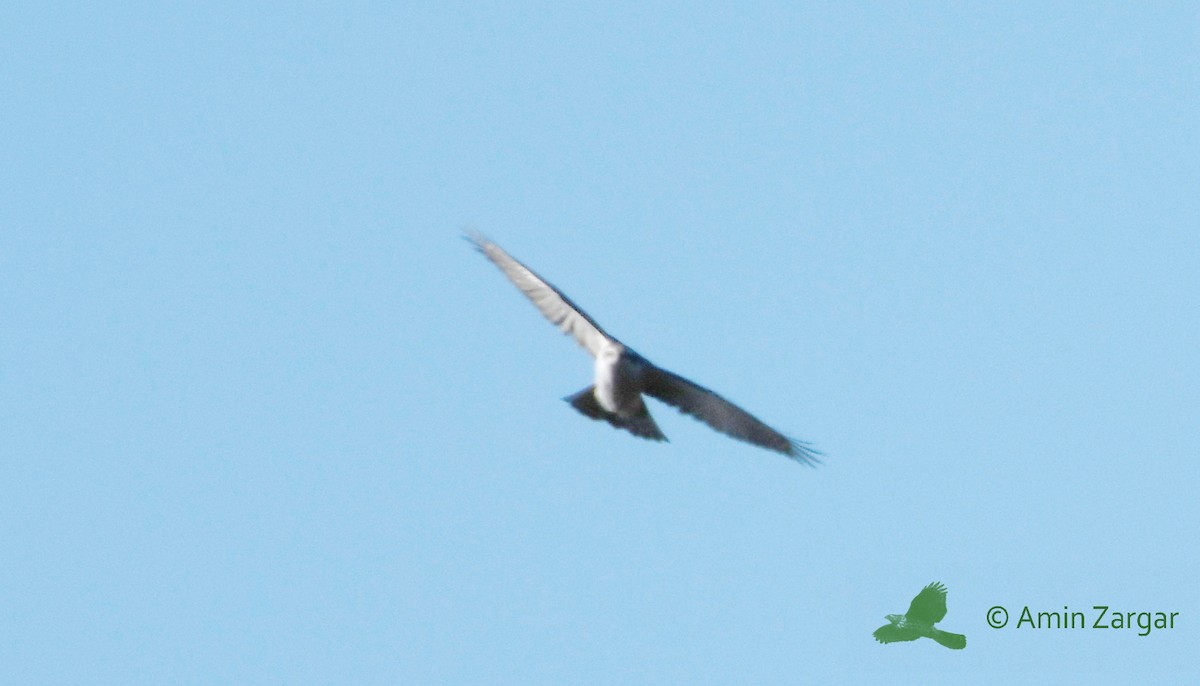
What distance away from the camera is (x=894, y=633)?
15086mm

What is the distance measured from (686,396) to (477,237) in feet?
7.49

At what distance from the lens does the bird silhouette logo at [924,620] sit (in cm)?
1502

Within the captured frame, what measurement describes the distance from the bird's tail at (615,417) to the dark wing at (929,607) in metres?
2.77

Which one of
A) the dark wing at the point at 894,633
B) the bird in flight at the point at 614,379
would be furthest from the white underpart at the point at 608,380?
the dark wing at the point at 894,633

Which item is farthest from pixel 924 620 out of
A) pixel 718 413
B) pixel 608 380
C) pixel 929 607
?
pixel 608 380

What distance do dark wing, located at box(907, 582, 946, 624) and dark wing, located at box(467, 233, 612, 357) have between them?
3611 mm

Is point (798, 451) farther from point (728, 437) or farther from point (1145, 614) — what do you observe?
point (1145, 614)

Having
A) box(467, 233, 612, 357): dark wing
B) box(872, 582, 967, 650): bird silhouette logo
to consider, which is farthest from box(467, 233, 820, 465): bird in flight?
box(872, 582, 967, 650): bird silhouette logo

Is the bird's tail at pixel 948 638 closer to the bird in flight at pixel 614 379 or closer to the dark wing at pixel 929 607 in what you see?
the dark wing at pixel 929 607

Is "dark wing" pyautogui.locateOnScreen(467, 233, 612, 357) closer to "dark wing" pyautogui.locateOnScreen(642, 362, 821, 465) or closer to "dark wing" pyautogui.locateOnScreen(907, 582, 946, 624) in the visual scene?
"dark wing" pyautogui.locateOnScreen(642, 362, 821, 465)

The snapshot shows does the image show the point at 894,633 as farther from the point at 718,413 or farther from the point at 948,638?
the point at 718,413

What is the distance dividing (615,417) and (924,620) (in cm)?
332

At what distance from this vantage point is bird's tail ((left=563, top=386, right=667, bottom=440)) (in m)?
14.5

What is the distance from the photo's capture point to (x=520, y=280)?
1479 cm
